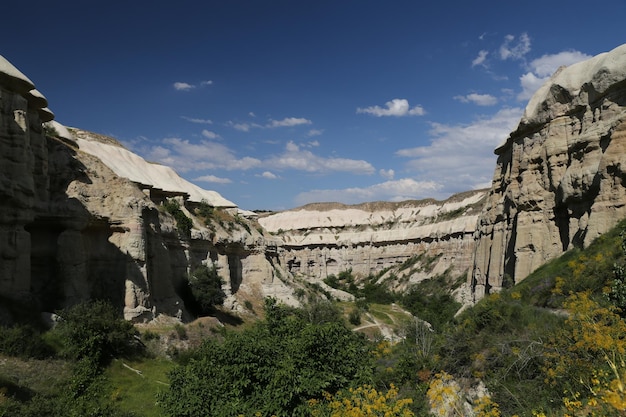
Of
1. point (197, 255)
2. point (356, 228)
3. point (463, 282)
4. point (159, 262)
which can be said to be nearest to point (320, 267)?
point (356, 228)

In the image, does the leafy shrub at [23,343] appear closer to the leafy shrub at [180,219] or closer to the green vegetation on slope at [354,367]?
the green vegetation on slope at [354,367]

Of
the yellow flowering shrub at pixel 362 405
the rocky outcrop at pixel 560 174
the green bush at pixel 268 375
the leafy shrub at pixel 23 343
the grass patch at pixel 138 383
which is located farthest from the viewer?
the rocky outcrop at pixel 560 174

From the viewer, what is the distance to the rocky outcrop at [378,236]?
206 ft

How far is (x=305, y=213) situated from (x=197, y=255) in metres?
64.5

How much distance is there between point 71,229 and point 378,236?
6338 centimetres

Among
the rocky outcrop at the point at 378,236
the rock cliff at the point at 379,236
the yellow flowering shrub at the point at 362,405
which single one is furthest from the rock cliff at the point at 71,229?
the rock cliff at the point at 379,236

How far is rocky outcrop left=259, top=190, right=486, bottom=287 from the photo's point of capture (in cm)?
6286

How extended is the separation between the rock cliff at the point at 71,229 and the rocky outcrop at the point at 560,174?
67.3ft

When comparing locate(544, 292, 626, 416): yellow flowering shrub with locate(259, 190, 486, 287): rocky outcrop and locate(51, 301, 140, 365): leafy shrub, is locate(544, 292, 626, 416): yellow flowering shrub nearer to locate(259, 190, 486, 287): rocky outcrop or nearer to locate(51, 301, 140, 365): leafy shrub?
locate(51, 301, 140, 365): leafy shrub

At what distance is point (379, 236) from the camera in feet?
259

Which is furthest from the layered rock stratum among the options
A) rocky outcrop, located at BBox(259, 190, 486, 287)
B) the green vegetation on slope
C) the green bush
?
rocky outcrop, located at BBox(259, 190, 486, 287)

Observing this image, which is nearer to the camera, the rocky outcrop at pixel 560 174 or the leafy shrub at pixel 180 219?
the rocky outcrop at pixel 560 174

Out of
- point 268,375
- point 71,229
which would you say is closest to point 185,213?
point 71,229

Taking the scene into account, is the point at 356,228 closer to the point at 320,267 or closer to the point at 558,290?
the point at 320,267
